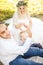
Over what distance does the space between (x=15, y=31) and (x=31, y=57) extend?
9.8 inches

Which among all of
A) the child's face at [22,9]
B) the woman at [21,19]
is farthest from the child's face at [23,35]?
the child's face at [22,9]

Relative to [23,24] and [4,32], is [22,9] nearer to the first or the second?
[23,24]

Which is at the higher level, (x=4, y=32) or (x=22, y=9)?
(x=22, y=9)

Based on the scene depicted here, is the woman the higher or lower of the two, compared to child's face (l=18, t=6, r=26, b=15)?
lower

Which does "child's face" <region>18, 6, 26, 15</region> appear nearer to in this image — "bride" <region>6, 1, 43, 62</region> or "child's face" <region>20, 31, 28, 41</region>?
"bride" <region>6, 1, 43, 62</region>

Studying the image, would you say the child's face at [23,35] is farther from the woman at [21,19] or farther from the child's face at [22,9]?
the child's face at [22,9]

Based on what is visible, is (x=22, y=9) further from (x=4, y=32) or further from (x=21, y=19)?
(x=4, y=32)

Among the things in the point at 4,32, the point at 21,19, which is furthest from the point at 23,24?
the point at 4,32

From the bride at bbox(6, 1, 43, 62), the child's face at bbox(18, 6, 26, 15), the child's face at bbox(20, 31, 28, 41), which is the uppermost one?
the child's face at bbox(18, 6, 26, 15)

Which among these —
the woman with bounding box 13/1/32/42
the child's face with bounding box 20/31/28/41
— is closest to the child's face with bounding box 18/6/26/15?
the woman with bounding box 13/1/32/42

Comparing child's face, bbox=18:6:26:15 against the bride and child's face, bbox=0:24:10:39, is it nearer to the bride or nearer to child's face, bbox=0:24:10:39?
the bride

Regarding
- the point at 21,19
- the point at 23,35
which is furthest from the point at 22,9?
the point at 23,35

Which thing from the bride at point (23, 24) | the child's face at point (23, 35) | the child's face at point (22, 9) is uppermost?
the child's face at point (22, 9)

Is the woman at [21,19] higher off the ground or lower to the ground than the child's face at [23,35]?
higher
